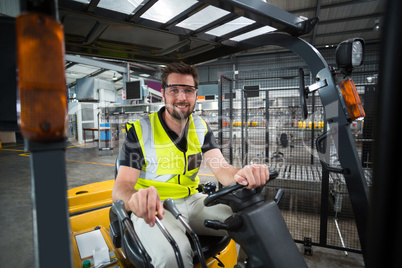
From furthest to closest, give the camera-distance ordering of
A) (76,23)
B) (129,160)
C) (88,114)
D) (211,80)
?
(211,80), (88,114), (129,160), (76,23)

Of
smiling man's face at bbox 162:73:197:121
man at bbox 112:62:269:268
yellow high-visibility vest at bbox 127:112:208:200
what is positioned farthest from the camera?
smiling man's face at bbox 162:73:197:121

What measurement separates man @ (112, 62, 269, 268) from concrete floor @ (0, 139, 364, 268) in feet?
6.05

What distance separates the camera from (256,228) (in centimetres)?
117

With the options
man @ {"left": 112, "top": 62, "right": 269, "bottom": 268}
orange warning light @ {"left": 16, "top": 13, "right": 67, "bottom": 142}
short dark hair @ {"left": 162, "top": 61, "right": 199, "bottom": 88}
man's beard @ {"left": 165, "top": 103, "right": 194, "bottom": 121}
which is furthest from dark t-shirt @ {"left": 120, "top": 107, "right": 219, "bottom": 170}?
orange warning light @ {"left": 16, "top": 13, "right": 67, "bottom": 142}

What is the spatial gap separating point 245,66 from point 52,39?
2006 centimetres

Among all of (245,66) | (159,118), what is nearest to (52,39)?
(159,118)

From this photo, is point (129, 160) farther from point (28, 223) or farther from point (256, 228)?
point (28, 223)

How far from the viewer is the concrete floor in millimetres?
2676

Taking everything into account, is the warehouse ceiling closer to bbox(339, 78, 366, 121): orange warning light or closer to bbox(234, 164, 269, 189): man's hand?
→ bbox(339, 78, 366, 121): orange warning light

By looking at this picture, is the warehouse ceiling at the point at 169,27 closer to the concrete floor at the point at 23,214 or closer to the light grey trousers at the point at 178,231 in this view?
the light grey trousers at the point at 178,231

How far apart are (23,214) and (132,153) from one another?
A: 11.7 ft

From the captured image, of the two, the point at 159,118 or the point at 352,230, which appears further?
the point at 352,230

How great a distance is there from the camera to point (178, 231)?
4.91 ft

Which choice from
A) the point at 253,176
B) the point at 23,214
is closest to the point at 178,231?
the point at 253,176
